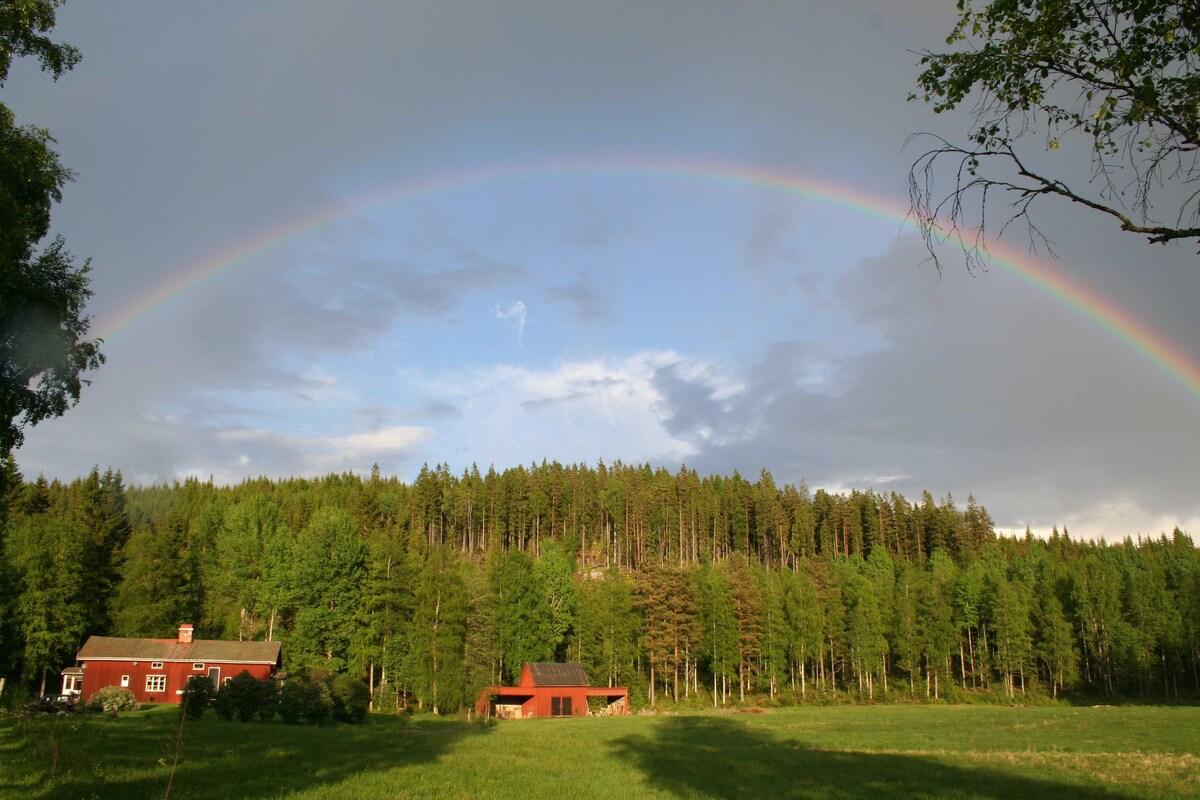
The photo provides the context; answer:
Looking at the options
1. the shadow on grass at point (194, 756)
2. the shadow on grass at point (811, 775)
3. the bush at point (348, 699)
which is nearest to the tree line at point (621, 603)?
the bush at point (348, 699)

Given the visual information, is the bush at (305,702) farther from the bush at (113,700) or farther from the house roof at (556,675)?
the house roof at (556,675)

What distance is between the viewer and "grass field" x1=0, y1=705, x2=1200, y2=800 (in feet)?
62.5

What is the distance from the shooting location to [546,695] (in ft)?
213

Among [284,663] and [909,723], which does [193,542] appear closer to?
[284,663]

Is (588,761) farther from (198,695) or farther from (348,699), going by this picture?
(198,695)

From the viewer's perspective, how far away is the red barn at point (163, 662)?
198 feet

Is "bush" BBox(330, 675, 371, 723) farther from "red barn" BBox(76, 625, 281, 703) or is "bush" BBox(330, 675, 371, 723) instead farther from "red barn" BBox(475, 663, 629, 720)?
"red barn" BBox(76, 625, 281, 703)

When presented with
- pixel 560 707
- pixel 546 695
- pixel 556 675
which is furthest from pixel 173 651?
pixel 560 707

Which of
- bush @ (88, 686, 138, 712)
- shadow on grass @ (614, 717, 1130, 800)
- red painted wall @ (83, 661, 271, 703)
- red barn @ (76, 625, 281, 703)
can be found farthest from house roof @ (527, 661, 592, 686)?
bush @ (88, 686, 138, 712)

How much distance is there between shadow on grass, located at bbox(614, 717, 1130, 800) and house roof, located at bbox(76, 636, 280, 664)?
38.3 m

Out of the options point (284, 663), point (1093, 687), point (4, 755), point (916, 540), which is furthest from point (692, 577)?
point (4, 755)

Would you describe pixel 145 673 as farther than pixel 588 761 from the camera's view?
Yes

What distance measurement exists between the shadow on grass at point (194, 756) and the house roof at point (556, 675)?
24989mm

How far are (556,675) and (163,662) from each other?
1270 inches
